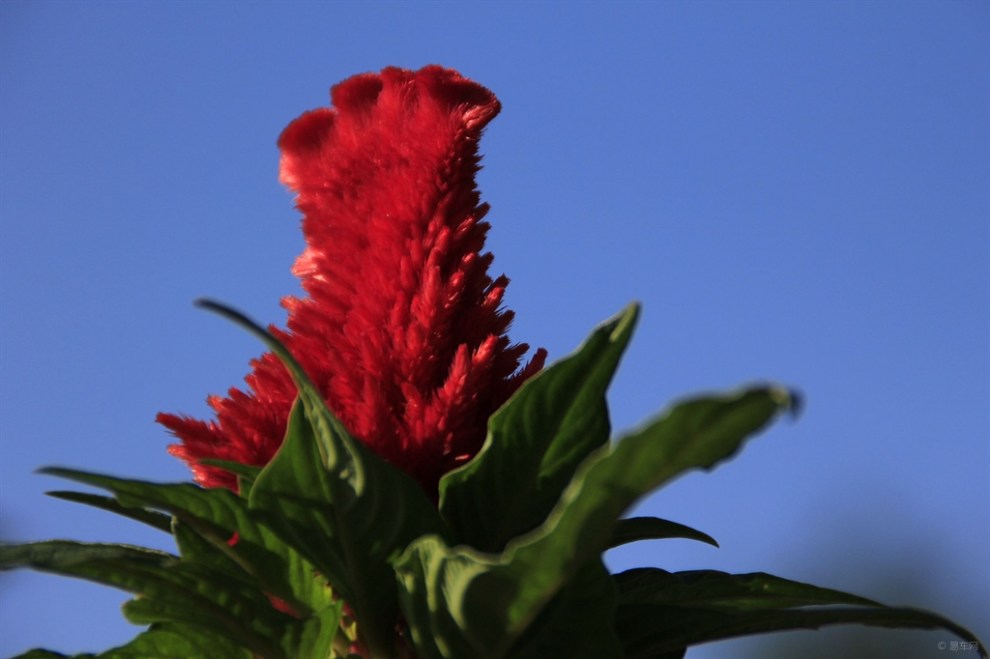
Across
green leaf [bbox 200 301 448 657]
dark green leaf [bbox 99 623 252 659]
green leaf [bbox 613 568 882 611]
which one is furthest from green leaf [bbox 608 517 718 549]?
dark green leaf [bbox 99 623 252 659]

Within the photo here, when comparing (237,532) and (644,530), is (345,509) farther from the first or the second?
(644,530)

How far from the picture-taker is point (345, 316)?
735 mm

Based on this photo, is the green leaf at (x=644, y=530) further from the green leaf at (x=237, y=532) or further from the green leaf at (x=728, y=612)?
the green leaf at (x=237, y=532)

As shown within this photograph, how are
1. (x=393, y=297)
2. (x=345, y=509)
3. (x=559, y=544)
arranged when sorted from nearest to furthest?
(x=559, y=544) < (x=345, y=509) < (x=393, y=297)

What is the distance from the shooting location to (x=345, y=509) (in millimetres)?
619

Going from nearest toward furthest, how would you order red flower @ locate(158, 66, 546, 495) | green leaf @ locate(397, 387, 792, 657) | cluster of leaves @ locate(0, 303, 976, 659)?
green leaf @ locate(397, 387, 792, 657) → cluster of leaves @ locate(0, 303, 976, 659) → red flower @ locate(158, 66, 546, 495)

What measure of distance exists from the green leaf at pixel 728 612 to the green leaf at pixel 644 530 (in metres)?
0.03

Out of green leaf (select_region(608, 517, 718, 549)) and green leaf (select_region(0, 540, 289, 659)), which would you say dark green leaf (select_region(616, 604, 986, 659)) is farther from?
green leaf (select_region(0, 540, 289, 659))

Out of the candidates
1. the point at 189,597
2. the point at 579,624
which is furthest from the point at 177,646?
the point at 579,624

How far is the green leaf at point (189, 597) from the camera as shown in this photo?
2.03 feet

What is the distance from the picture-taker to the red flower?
70cm

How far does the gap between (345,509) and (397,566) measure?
0.04 meters

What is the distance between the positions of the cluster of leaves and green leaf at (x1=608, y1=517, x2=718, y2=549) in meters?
0.04

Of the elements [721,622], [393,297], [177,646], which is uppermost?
[393,297]
